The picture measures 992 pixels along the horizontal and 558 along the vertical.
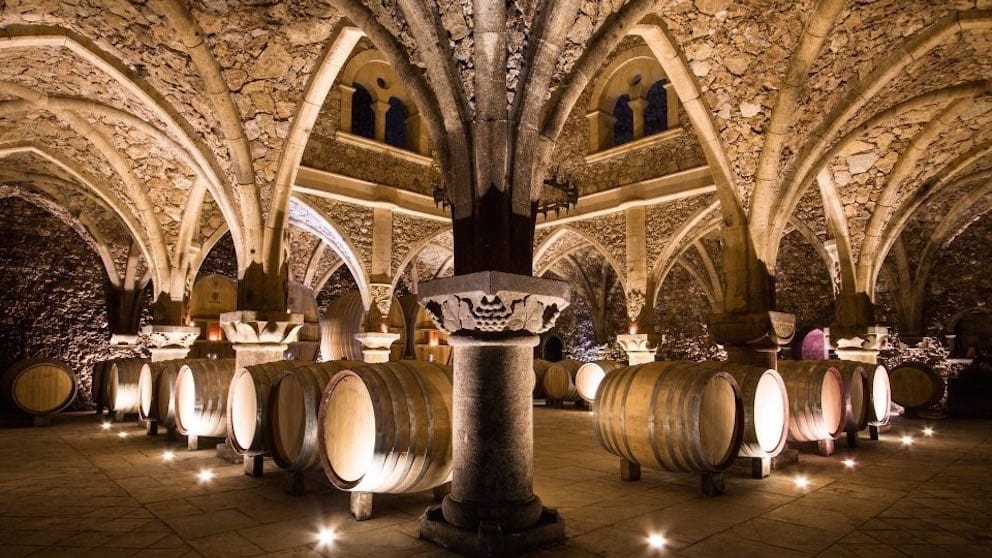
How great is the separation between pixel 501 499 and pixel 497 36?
2.40 metres

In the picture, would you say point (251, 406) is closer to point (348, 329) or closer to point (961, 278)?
point (348, 329)

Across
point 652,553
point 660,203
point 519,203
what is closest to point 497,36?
point 519,203

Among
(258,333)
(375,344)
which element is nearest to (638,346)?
(375,344)

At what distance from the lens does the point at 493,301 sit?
2783mm

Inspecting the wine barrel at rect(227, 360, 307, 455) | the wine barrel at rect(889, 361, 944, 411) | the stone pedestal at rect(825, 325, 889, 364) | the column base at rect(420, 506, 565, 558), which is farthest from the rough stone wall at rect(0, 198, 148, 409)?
the wine barrel at rect(889, 361, 944, 411)

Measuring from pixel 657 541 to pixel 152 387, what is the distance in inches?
245

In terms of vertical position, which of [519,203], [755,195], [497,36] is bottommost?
[519,203]

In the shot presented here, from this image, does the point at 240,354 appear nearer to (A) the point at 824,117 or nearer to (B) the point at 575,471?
(B) the point at 575,471

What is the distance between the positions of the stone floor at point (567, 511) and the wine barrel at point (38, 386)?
2.71 m

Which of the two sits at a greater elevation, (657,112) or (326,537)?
(657,112)

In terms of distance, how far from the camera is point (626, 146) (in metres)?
10.2

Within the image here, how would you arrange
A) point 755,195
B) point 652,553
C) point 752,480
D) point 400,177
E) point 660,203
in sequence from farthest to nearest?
point 400,177 < point 660,203 < point 755,195 < point 752,480 < point 652,553

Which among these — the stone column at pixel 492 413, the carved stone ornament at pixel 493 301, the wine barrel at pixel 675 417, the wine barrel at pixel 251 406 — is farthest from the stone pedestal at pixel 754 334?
the wine barrel at pixel 251 406

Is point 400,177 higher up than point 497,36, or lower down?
higher up
